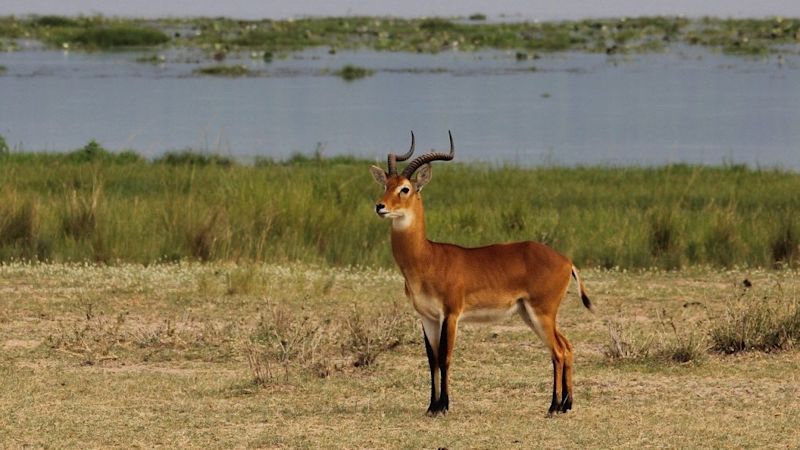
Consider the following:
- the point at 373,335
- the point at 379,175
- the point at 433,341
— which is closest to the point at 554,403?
the point at 433,341

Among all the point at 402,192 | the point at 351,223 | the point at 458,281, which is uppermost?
the point at 402,192

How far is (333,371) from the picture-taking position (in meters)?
10.4

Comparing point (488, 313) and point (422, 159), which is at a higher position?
point (422, 159)

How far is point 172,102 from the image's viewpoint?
47.5m

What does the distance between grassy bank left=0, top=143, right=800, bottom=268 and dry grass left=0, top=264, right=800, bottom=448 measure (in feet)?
5.46

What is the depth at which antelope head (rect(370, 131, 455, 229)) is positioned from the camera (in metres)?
8.55

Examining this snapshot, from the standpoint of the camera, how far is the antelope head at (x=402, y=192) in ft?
28.0

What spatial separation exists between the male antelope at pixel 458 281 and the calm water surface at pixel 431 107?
1774 centimetres

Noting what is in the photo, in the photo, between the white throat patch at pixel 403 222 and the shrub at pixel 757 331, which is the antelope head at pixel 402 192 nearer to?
the white throat patch at pixel 403 222

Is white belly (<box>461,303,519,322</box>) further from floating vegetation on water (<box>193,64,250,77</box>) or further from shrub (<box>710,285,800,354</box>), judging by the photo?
floating vegetation on water (<box>193,64,250,77</box>)

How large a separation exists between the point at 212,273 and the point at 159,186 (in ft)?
27.1

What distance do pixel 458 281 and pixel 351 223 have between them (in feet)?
30.1

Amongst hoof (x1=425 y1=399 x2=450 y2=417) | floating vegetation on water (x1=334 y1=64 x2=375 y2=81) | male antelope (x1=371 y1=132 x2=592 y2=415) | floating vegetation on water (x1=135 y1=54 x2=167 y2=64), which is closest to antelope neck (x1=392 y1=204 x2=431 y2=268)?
male antelope (x1=371 y1=132 x2=592 y2=415)

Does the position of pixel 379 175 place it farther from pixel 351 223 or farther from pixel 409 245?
pixel 351 223
